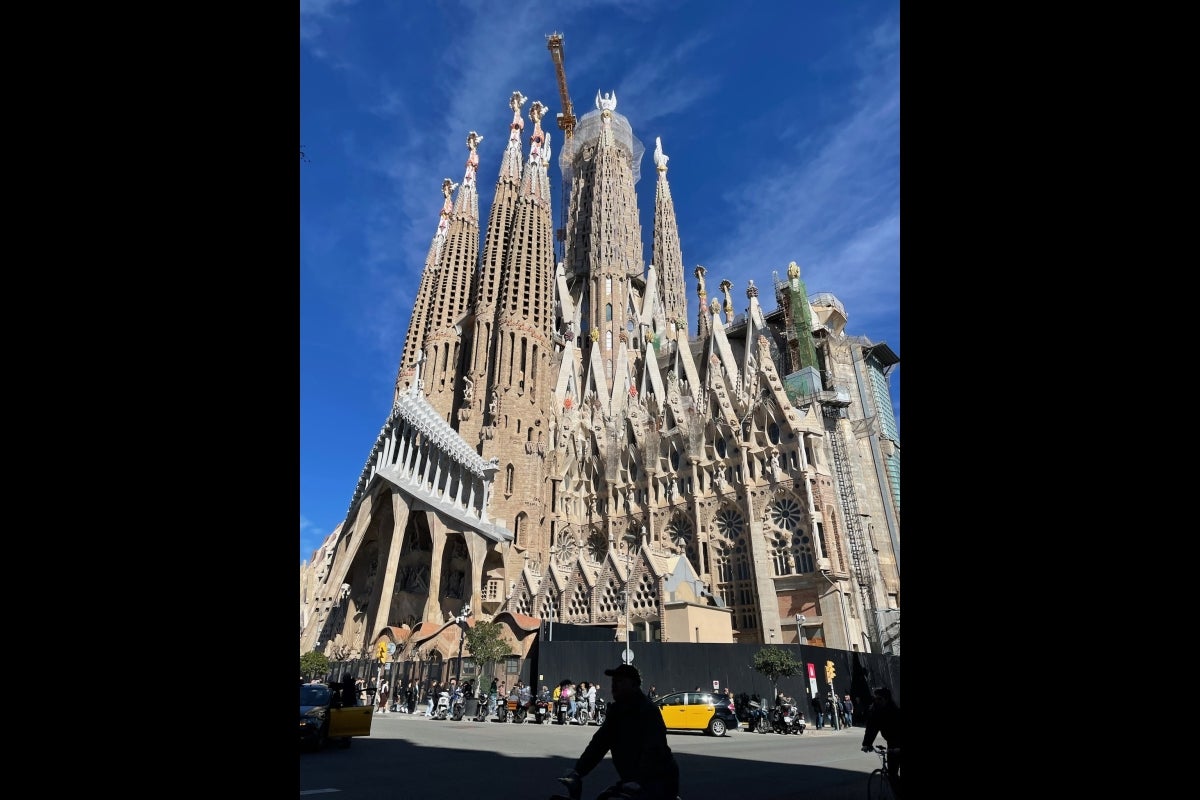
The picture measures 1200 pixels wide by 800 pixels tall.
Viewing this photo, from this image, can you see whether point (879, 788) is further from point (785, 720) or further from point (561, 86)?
point (561, 86)

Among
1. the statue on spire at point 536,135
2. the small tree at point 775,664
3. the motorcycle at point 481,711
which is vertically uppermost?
the statue on spire at point 536,135

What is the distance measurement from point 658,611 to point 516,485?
1189 centimetres

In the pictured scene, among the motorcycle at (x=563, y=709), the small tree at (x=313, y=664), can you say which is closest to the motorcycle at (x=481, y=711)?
the motorcycle at (x=563, y=709)

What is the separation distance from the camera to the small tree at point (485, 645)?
2306 cm

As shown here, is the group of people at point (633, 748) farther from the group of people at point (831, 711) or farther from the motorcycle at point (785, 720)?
the group of people at point (831, 711)

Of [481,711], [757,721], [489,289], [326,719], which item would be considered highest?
[489,289]

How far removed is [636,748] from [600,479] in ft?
117

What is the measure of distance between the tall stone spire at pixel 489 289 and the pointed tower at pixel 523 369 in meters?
0.66

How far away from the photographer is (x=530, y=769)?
8.23 m

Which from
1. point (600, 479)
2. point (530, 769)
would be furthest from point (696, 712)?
point (600, 479)

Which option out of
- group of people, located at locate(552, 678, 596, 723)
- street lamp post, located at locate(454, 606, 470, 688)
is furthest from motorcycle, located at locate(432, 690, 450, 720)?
group of people, located at locate(552, 678, 596, 723)
